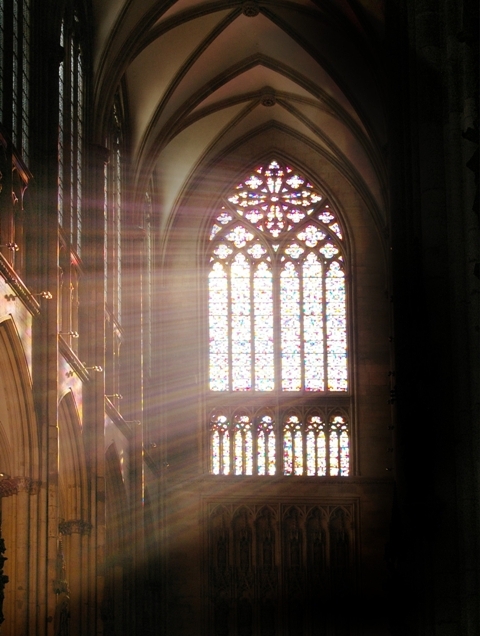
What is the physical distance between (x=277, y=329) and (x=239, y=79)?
5.81 m

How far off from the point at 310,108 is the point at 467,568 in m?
18.6

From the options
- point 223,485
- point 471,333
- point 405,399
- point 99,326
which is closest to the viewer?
point 471,333

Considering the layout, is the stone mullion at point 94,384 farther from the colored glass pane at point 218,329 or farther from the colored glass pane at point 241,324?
the colored glass pane at point 241,324

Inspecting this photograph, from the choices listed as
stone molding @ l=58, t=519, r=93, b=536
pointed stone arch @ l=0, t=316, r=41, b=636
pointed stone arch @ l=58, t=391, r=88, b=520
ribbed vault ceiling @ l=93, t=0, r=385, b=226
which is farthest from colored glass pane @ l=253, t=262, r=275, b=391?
pointed stone arch @ l=0, t=316, r=41, b=636

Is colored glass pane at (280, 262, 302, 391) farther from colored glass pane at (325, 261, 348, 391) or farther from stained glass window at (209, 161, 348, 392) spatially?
colored glass pane at (325, 261, 348, 391)

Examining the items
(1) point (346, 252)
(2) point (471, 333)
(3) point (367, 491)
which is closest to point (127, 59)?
(1) point (346, 252)

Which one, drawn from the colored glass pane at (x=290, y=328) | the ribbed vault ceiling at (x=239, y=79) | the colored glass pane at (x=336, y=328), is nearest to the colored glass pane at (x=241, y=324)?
the colored glass pane at (x=290, y=328)

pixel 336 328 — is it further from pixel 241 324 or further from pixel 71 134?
pixel 71 134

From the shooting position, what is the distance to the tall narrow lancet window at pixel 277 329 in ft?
102

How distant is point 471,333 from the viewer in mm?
13195

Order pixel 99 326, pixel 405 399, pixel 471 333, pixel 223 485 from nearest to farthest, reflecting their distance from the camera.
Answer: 1. pixel 471 333
2. pixel 405 399
3. pixel 99 326
4. pixel 223 485

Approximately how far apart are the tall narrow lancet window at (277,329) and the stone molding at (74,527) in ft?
29.7

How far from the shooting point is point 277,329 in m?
31.9

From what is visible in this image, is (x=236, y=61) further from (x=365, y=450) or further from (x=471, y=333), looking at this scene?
(x=471, y=333)
